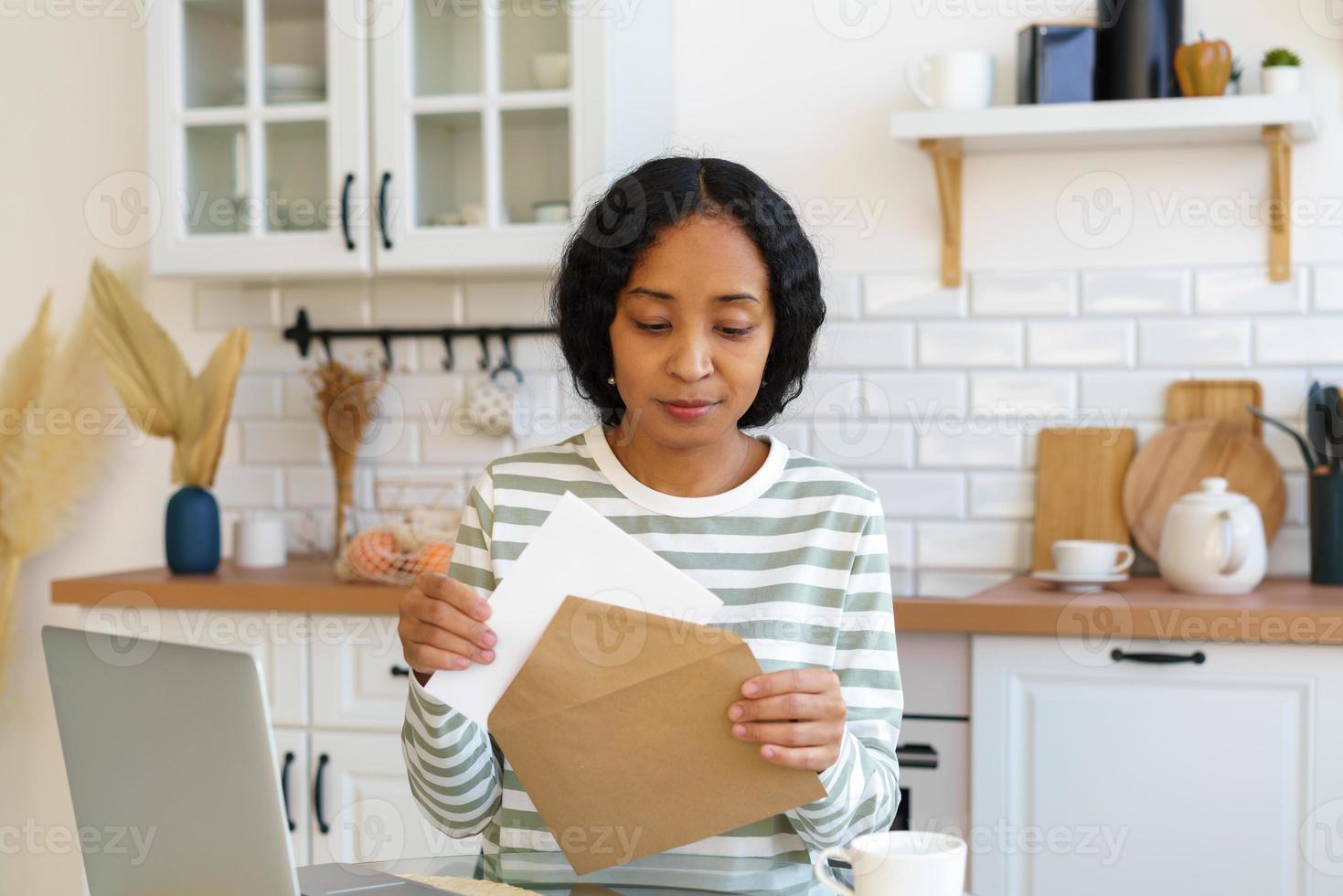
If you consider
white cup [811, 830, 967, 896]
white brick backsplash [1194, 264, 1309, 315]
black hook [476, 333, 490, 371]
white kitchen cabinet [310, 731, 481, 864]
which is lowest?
white kitchen cabinet [310, 731, 481, 864]

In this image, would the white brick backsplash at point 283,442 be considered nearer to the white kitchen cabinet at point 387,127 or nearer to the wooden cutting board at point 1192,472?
the white kitchen cabinet at point 387,127

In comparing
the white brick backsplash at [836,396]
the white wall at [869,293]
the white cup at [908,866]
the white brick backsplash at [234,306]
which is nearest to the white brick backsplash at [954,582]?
the white wall at [869,293]

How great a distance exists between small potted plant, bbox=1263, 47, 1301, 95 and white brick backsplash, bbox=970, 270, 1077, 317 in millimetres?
466

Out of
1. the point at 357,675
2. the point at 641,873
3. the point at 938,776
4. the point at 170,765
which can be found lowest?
the point at 938,776

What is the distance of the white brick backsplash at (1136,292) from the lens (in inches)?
99.8

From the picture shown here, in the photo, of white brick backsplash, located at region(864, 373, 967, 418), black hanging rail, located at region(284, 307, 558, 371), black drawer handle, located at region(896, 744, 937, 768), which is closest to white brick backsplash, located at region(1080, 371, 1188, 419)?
white brick backsplash, located at region(864, 373, 967, 418)

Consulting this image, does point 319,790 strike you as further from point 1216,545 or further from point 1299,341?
point 1299,341

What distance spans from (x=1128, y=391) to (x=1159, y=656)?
667mm

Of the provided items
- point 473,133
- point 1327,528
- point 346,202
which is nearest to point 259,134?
point 346,202

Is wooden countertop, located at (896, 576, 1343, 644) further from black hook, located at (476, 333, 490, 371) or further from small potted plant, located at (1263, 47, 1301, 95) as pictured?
black hook, located at (476, 333, 490, 371)

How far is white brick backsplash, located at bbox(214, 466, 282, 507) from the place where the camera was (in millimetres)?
2934

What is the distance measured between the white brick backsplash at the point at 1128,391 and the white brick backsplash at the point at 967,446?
158 millimetres

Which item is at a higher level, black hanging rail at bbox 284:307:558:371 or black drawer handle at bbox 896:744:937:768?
black hanging rail at bbox 284:307:558:371

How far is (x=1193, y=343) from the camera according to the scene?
8.32ft
